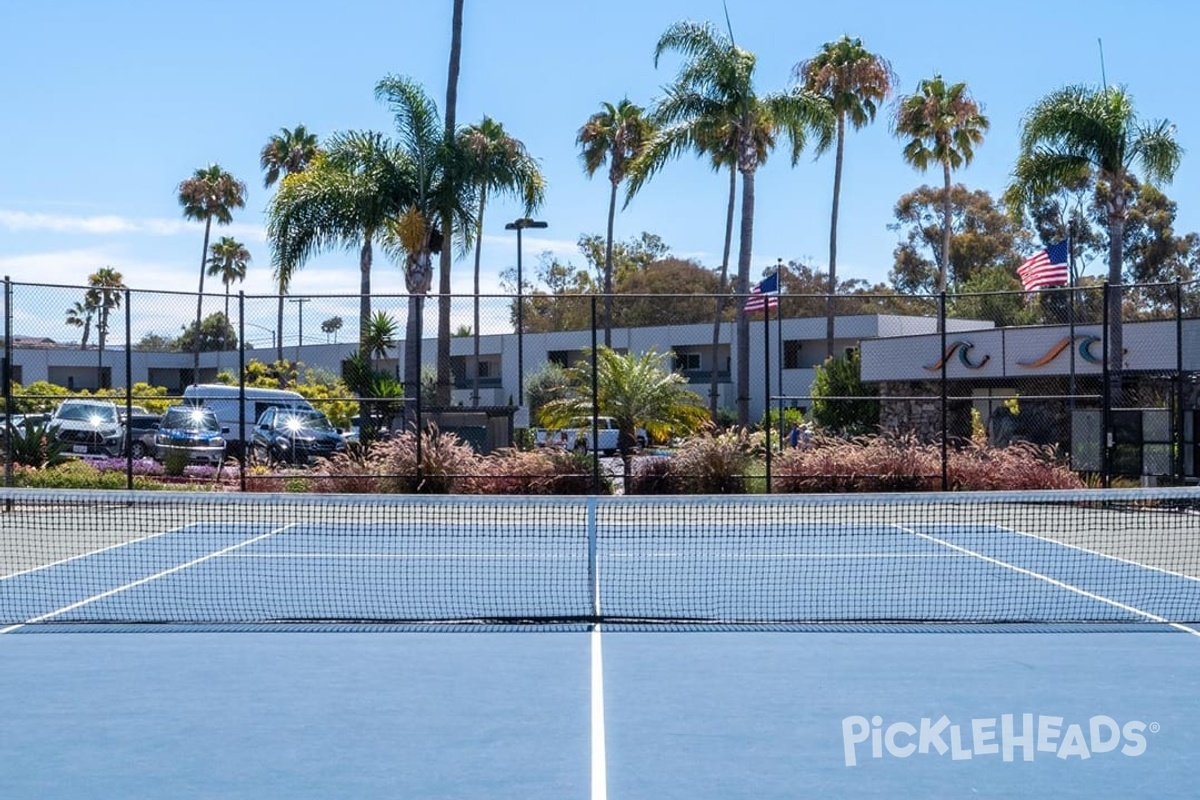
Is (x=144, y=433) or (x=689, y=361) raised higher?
(x=689, y=361)

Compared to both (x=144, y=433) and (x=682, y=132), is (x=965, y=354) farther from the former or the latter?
(x=144, y=433)

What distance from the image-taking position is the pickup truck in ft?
78.5

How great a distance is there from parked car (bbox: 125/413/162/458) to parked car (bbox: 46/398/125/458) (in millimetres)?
439

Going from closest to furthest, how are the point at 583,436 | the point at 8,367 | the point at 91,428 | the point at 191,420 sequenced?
the point at 8,367 < the point at 583,436 < the point at 191,420 < the point at 91,428

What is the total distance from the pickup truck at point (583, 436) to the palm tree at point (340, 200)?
5.37m

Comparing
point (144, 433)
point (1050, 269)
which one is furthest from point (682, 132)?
point (144, 433)

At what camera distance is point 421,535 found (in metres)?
17.2

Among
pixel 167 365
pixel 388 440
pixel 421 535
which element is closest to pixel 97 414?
pixel 388 440

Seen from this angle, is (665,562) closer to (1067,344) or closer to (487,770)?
(487,770)

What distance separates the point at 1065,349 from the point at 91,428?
821 inches

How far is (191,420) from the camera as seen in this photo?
27156mm

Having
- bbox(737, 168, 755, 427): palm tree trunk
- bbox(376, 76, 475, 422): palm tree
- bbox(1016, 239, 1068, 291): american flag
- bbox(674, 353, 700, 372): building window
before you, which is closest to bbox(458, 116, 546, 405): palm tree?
bbox(376, 76, 475, 422): palm tree

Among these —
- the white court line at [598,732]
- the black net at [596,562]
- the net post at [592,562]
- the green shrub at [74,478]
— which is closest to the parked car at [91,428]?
the green shrub at [74,478]

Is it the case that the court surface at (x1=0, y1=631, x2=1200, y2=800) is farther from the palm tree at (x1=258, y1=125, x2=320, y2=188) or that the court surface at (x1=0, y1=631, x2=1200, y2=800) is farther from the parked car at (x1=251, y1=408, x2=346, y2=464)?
the palm tree at (x1=258, y1=125, x2=320, y2=188)
